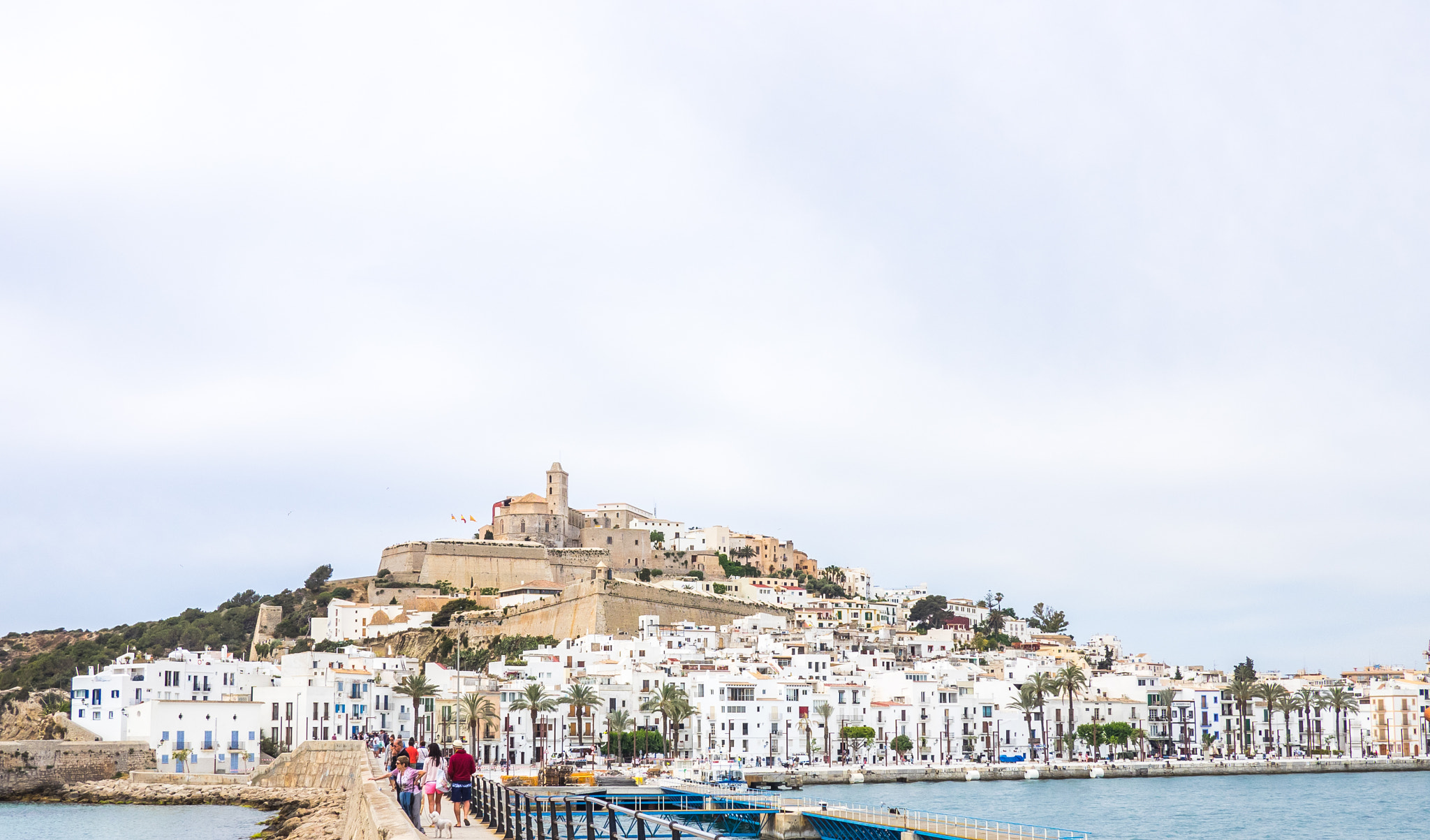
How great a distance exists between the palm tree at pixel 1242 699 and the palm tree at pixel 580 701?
121 feet

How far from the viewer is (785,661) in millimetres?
81062

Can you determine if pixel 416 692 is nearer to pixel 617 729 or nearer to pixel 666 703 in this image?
pixel 617 729

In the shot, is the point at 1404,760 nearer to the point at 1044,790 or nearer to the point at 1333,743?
the point at 1333,743

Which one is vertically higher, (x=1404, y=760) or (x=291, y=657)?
(x=291, y=657)

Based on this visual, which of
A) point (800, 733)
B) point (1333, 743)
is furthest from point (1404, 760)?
point (800, 733)

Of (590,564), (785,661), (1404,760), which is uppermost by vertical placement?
(590,564)

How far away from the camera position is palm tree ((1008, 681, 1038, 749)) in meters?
74.4

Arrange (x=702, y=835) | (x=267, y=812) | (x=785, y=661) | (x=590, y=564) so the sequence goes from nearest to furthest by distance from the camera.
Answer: (x=702, y=835) → (x=267, y=812) → (x=785, y=661) → (x=590, y=564)

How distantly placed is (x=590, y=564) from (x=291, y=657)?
42321mm

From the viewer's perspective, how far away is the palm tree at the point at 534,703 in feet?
207

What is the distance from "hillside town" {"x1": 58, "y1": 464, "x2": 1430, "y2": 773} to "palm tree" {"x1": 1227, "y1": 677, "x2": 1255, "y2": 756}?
0.90ft

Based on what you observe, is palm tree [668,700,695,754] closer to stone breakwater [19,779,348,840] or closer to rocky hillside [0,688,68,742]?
stone breakwater [19,779,348,840]

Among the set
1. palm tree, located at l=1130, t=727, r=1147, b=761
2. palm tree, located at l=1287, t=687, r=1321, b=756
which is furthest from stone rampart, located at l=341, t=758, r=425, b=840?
palm tree, located at l=1287, t=687, r=1321, b=756

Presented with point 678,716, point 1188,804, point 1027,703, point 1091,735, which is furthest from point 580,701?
point 1091,735
